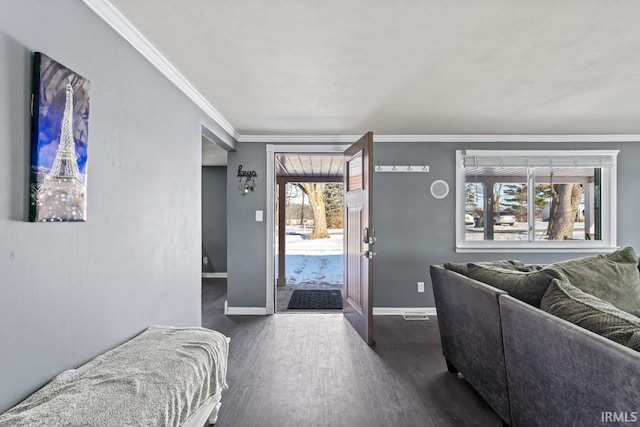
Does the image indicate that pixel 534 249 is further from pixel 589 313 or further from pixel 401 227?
pixel 589 313

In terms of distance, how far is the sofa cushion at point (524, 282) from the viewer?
176cm

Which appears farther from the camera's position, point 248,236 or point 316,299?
point 316,299

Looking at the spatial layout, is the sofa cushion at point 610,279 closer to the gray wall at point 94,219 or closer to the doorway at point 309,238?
the gray wall at point 94,219

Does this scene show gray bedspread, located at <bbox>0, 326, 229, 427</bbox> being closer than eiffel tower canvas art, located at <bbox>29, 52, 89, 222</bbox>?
Yes

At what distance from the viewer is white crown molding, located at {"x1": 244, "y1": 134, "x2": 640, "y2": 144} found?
414 centimetres

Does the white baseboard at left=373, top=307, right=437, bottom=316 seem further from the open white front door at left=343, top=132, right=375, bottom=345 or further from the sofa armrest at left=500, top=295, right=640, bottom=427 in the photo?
the sofa armrest at left=500, top=295, right=640, bottom=427

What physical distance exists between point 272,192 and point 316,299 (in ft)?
5.97

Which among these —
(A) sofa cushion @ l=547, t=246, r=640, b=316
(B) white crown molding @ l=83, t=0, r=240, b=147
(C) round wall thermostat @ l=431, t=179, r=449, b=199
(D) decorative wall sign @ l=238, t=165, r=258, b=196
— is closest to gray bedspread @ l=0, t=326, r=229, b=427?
(B) white crown molding @ l=83, t=0, r=240, b=147

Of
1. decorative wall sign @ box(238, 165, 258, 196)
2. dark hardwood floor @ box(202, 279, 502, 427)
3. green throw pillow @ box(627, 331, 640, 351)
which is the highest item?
decorative wall sign @ box(238, 165, 258, 196)

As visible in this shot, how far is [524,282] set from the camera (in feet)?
6.01

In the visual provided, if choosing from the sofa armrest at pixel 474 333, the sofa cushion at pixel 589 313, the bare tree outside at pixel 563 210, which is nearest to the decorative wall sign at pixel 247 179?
the sofa armrest at pixel 474 333

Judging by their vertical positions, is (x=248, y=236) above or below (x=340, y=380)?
above

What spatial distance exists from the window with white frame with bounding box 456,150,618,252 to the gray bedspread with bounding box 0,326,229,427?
348 cm

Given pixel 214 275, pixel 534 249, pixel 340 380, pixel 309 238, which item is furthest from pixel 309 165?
pixel 309 238
